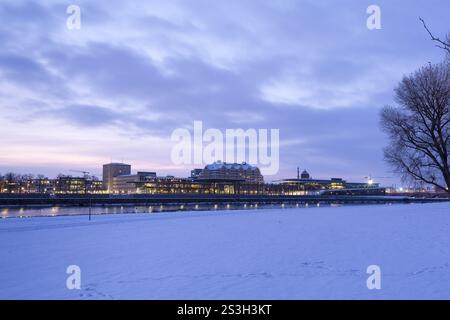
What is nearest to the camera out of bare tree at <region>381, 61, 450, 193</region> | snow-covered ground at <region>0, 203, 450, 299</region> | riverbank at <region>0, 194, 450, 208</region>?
snow-covered ground at <region>0, 203, 450, 299</region>

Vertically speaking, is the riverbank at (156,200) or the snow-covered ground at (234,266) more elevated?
the snow-covered ground at (234,266)

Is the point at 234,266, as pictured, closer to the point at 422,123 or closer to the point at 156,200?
the point at 422,123

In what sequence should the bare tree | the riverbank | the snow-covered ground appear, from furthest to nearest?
the riverbank < the bare tree < the snow-covered ground

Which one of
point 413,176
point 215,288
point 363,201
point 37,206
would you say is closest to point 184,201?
point 37,206

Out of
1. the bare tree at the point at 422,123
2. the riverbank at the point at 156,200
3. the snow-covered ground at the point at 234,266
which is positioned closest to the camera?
the snow-covered ground at the point at 234,266

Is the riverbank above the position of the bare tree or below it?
below

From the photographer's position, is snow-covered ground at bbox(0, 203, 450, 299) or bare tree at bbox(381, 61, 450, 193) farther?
bare tree at bbox(381, 61, 450, 193)

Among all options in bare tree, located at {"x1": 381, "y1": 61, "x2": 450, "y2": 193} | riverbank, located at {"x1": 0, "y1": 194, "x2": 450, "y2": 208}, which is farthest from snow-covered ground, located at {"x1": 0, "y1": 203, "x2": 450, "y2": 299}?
riverbank, located at {"x1": 0, "y1": 194, "x2": 450, "y2": 208}

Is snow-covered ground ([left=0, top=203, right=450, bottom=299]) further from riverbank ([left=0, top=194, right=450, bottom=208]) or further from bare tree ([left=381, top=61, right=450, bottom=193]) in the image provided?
riverbank ([left=0, top=194, right=450, bottom=208])

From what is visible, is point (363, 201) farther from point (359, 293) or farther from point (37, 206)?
point (359, 293)

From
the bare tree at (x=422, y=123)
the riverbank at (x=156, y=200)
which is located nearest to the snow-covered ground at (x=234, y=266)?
the bare tree at (x=422, y=123)

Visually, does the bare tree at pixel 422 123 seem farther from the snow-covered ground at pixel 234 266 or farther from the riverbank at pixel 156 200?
the riverbank at pixel 156 200
